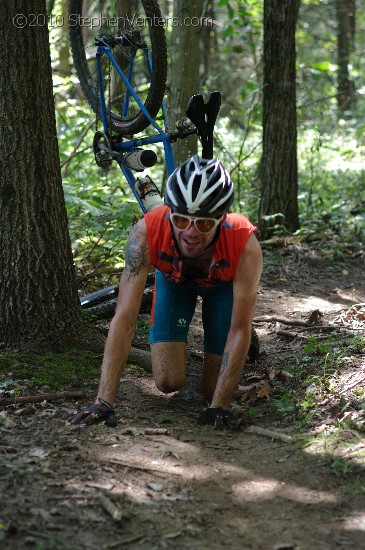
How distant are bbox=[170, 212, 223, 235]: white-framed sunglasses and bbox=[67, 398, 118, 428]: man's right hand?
1036mm

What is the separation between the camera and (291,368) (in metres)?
4.80

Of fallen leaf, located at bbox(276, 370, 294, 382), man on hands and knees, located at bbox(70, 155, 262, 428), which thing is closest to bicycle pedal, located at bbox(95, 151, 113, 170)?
man on hands and knees, located at bbox(70, 155, 262, 428)

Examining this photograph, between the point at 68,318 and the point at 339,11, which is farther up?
the point at 339,11

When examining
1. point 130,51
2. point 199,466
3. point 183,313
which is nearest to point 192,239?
point 183,313

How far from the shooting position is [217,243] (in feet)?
12.7

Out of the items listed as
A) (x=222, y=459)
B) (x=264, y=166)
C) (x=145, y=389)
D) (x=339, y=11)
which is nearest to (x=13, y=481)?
(x=222, y=459)

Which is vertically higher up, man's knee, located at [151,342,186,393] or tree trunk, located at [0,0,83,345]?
tree trunk, located at [0,0,83,345]

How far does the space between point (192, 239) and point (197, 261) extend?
413 mm

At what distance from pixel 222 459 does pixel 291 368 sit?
150cm

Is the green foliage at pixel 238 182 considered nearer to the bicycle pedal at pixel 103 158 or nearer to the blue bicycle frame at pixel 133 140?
the bicycle pedal at pixel 103 158

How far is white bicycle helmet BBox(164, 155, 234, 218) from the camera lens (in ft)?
11.9

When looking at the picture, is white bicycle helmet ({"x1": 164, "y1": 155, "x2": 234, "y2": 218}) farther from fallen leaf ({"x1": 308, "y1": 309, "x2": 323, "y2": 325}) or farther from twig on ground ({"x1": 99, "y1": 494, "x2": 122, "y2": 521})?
fallen leaf ({"x1": 308, "y1": 309, "x2": 323, "y2": 325})

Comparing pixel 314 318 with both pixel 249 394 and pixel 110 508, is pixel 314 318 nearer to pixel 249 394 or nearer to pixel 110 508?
pixel 249 394

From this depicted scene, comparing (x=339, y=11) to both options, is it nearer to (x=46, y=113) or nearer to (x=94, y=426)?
(x=46, y=113)
